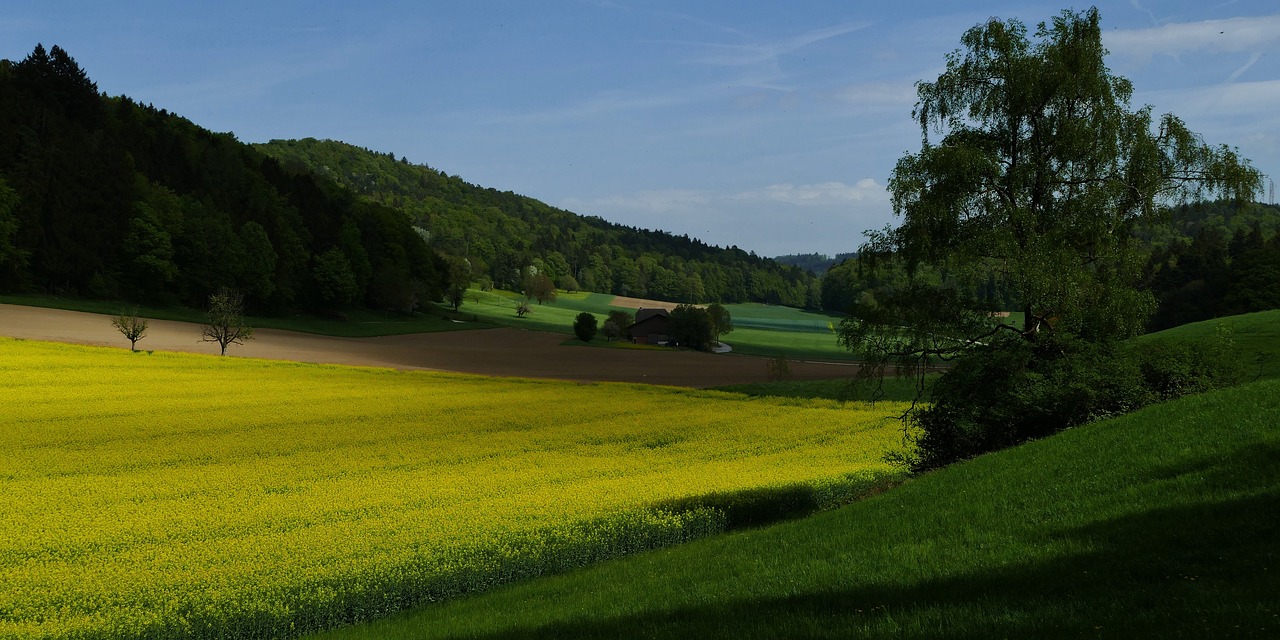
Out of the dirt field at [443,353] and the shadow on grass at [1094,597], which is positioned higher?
the shadow on grass at [1094,597]

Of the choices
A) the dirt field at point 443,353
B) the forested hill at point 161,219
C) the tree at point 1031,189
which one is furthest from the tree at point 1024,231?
the forested hill at point 161,219

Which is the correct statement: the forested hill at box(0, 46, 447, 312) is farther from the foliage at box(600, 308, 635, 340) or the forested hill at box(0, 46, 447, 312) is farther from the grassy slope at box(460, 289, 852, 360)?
the foliage at box(600, 308, 635, 340)

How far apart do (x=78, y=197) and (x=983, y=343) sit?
92.6m

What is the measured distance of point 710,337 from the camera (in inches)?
4520

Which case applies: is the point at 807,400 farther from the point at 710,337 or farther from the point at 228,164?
Result: the point at 228,164

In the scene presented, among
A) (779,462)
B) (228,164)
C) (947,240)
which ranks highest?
(228,164)

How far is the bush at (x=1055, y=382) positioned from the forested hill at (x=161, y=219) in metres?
85.0

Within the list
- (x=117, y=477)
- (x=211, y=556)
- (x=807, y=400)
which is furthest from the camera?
(x=807, y=400)

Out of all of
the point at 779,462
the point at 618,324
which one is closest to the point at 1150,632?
the point at 779,462

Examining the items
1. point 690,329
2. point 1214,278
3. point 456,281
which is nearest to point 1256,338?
Answer: point 1214,278

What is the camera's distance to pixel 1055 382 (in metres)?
17.8

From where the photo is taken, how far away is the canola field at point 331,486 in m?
13.2

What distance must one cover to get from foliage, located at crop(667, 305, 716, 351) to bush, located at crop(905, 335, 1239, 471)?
93.0m

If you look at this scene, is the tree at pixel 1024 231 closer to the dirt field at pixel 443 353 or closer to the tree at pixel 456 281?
the dirt field at pixel 443 353
